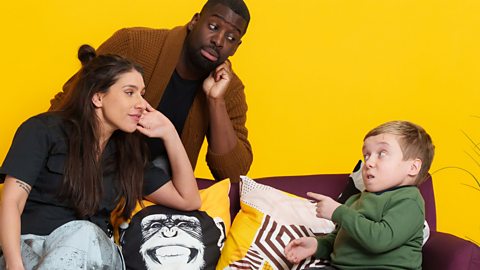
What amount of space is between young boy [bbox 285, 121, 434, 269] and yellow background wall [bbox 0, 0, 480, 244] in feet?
4.22

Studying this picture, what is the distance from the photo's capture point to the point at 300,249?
99.4 inches

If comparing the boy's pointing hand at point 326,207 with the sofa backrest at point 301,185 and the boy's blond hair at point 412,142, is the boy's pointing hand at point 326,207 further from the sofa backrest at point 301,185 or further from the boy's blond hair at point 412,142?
the sofa backrest at point 301,185

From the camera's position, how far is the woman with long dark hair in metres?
2.31

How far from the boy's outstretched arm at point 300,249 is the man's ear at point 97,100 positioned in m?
0.69

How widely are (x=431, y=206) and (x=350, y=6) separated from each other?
3.87 feet

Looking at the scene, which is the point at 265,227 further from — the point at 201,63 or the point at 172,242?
the point at 201,63

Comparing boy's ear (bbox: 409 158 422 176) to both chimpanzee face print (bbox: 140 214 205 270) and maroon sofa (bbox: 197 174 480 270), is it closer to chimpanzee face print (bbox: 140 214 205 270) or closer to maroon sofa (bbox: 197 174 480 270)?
maroon sofa (bbox: 197 174 480 270)

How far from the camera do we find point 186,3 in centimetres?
361

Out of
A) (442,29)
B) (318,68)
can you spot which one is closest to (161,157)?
(318,68)

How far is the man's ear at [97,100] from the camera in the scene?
2.54 metres

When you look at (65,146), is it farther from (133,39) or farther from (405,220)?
(405,220)

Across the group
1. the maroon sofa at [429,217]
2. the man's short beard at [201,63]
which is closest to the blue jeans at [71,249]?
the maroon sofa at [429,217]

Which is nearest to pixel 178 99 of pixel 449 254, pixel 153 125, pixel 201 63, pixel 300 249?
pixel 201 63

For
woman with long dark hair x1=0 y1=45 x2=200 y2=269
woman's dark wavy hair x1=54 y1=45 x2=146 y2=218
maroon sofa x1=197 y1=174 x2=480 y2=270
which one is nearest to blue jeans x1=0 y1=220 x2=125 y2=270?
woman with long dark hair x1=0 y1=45 x2=200 y2=269
